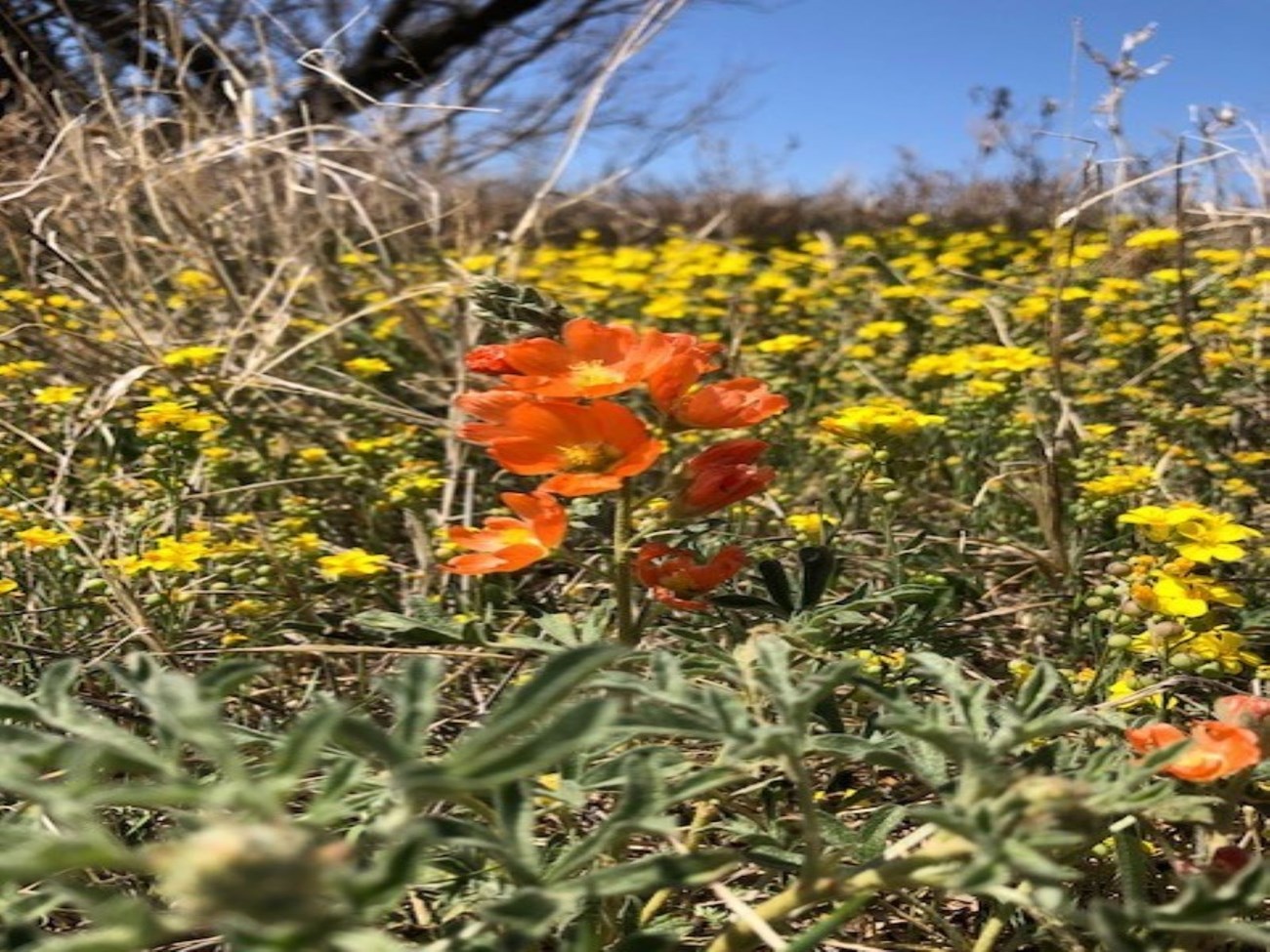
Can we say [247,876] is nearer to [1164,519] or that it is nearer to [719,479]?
[719,479]

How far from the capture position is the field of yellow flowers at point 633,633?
71 cm

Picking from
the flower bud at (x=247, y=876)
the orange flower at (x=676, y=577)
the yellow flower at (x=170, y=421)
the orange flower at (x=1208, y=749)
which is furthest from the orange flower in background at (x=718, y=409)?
the yellow flower at (x=170, y=421)

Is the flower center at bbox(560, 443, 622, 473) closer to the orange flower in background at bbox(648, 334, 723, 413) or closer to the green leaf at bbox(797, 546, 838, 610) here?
the orange flower in background at bbox(648, 334, 723, 413)

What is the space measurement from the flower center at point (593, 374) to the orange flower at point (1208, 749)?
0.52m

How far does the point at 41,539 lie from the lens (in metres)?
1.76

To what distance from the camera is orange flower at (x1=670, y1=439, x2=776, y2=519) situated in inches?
44.6

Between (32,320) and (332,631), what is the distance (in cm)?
164

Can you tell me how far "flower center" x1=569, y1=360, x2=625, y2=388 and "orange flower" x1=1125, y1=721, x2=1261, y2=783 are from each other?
522mm

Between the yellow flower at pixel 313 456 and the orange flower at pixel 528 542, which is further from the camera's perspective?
the yellow flower at pixel 313 456

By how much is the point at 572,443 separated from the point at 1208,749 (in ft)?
1.88

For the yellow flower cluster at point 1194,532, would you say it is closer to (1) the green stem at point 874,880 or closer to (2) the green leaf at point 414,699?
(1) the green stem at point 874,880

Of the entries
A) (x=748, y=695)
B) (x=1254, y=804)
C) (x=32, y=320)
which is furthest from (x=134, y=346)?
(x=1254, y=804)

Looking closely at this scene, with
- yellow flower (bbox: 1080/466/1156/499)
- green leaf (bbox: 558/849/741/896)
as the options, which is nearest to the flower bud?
green leaf (bbox: 558/849/741/896)

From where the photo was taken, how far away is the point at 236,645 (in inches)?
67.2
